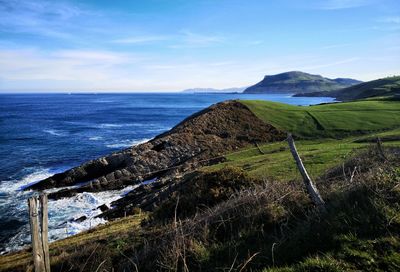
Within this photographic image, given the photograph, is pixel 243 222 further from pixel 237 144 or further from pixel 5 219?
pixel 237 144

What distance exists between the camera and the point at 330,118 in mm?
43750

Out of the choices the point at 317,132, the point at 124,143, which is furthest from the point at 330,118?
the point at 124,143

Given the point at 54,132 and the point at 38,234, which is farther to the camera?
the point at 54,132

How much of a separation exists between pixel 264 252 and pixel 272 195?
2.33m

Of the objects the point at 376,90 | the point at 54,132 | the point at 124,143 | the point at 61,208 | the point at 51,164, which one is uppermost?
the point at 376,90

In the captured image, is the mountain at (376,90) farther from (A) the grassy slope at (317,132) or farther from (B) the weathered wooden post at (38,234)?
(B) the weathered wooden post at (38,234)

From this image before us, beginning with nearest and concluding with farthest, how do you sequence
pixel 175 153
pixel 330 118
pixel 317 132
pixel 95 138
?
pixel 175 153 < pixel 317 132 < pixel 330 118 < pixel 95 138

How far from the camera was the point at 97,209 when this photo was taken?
23.9m

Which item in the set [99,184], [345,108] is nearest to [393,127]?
[345,108]

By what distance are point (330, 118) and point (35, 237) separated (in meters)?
42.5

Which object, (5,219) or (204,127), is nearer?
(5,219)

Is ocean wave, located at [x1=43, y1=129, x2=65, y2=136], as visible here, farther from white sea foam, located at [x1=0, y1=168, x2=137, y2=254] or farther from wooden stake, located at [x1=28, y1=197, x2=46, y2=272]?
wooden stake, located at [x1=28, y1=197, x2=46, y2=272]

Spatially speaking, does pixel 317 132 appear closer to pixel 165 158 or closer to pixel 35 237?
pixel 165 158

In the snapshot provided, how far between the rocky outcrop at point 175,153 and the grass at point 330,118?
2.52 m
